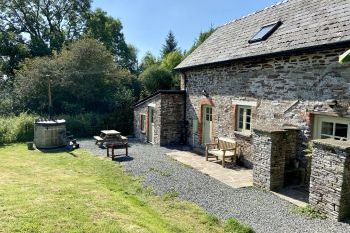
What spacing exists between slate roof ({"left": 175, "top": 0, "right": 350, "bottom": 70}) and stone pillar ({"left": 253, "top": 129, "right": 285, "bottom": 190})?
2842mm

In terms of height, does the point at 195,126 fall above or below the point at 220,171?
above

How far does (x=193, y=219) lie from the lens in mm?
6855

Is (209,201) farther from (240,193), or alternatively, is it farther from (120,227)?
(120,227)

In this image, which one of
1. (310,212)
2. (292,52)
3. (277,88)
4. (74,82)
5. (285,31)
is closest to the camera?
(310,212)

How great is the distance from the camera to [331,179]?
6855 mm

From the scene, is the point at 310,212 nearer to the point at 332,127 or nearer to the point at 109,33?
the point at 332,127

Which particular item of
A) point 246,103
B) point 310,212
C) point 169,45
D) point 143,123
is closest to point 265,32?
point 246,103

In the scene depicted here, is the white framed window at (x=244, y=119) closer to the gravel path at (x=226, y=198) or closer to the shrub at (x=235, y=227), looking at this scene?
the gravel path at (x=226, y=198)

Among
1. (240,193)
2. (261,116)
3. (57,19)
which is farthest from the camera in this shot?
(57,19)

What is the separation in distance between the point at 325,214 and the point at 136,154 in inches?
358

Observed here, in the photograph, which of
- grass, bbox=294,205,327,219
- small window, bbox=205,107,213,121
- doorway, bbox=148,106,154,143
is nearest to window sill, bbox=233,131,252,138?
small window, bbox=205,107,213,121

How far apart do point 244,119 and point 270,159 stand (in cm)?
348

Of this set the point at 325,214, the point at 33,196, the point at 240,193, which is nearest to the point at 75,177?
the point at 33,196

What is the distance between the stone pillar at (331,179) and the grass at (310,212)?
94 mm
